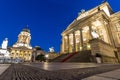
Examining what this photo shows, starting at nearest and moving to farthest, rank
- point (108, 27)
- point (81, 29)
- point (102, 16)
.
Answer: point (102, 16)
point (108, 27)
point (81, 29)

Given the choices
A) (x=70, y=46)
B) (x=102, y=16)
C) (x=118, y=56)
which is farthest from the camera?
(x=70, y=46)

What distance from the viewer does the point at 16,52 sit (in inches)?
2292

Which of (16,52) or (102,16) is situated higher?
(102,16)

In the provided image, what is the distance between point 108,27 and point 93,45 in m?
14.8

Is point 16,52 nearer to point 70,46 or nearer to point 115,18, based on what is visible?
point 70,46


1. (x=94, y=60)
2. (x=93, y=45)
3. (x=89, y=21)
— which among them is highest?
(x=89, y=21)

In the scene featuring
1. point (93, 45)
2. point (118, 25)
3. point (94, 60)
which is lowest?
point (94, 60)

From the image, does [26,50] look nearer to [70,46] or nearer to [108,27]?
[70,46]

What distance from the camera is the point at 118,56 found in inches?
770

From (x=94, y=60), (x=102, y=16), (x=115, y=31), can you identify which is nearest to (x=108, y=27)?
(x=115, y=31)

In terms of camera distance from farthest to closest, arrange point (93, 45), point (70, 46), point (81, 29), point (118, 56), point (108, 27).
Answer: point (70, 46)
point (81, 29)
point (108, 27)
point (118, 56)
point (93, 45)

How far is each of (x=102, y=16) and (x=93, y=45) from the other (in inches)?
514

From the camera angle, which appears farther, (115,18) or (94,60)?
(115,18)

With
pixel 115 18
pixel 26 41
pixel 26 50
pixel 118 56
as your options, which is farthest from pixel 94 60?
pixel 26 41
